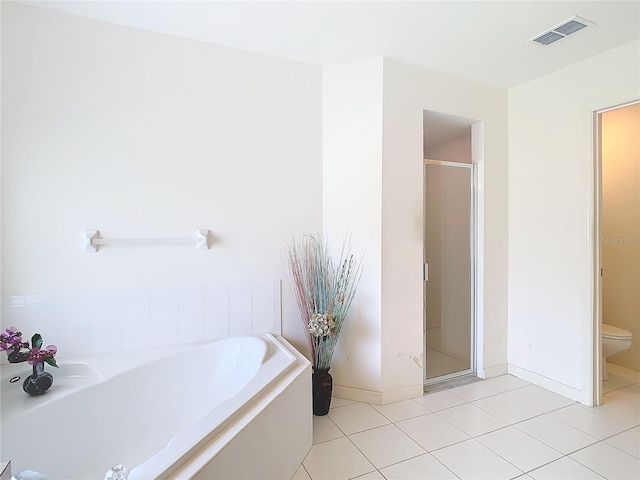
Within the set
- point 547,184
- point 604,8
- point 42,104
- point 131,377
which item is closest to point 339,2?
point 604,8

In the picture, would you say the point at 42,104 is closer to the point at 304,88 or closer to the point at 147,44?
the point at 147,44

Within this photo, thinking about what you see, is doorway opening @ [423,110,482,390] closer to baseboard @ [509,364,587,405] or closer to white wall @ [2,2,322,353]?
baseboard @ [509,364,587,405]

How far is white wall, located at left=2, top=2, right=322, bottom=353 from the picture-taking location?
1877 mm

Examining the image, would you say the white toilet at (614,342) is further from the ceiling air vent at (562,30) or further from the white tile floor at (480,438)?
the ceiling air vent at (562,30)

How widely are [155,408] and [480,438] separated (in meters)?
1.86

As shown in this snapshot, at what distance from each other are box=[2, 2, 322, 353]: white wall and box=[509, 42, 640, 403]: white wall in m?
1.72

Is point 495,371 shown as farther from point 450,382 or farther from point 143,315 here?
point 143,315

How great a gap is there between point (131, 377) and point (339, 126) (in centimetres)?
209

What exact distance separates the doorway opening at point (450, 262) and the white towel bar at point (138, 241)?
5.62 feet

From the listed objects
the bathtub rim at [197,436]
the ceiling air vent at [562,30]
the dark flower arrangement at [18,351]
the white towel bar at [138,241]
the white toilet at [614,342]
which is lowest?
the white toilet at [614,342]

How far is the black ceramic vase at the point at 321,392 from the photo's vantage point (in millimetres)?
2223

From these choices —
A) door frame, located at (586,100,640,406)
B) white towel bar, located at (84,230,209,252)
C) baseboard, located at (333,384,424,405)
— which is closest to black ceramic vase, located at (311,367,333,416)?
baseboard, located at (333,384,424,405)

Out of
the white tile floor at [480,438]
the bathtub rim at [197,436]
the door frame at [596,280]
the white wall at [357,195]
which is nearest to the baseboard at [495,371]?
the white tile floor at [480,438]

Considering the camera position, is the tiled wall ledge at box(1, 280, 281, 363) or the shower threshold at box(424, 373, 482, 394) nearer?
the tiled wall ledge at box(1, 280, 281, 363)
